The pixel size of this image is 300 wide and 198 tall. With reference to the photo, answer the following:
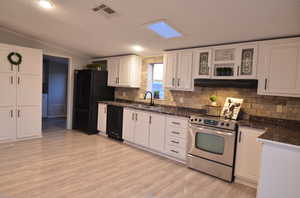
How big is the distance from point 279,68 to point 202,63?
4.12 ft

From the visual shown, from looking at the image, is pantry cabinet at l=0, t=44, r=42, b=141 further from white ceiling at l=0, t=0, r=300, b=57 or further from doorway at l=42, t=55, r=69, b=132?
doorway at l=42, t=55, r=69, b=132

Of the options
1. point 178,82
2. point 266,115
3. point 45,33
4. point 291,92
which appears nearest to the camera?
point 291,92

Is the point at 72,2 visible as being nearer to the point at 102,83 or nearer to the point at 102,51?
the point at 102,51

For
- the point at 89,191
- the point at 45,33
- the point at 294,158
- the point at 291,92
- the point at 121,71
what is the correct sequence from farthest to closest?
the point at 121,71
the point at 45,33
the point at 291,92
the point at 89,191
the point at 294,158

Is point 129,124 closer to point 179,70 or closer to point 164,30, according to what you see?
point 179,70

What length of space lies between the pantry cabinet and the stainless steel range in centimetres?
378

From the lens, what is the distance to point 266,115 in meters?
2.99

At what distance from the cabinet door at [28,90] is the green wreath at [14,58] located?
32cm

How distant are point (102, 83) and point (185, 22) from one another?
10.7ft

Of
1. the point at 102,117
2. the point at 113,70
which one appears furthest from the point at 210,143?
the point at 113,70

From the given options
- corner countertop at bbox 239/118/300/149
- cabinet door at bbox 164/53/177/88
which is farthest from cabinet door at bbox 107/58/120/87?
corner countertop at bbox 239/118/300/149

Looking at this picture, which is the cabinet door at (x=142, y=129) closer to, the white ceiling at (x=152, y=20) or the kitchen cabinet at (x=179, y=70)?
the kitchen cabinet at (x=179, y=70)

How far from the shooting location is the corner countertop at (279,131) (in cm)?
183

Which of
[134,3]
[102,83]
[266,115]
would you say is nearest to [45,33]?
[102,83]
